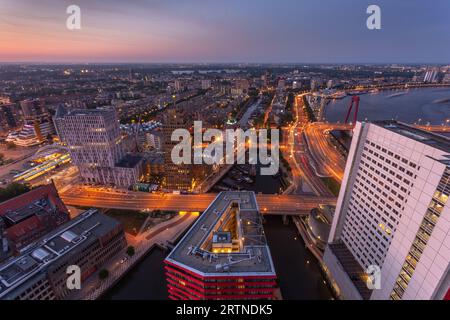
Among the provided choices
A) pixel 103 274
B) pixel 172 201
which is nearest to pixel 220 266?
pixel 103 274

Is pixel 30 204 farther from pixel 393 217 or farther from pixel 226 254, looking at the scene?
pixel 393 217

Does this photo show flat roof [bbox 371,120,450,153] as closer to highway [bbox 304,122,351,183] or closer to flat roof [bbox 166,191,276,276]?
flat roof [bbox 166,191,276,276]

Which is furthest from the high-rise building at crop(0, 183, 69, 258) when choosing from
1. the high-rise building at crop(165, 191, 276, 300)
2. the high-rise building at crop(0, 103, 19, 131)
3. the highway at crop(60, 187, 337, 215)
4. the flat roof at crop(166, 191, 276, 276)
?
the high-rise building at crop(0, 103, 19, 131)

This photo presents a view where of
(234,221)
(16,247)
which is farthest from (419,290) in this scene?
(16,247)

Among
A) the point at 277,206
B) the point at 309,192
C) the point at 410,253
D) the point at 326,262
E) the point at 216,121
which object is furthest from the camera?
the point at 216,121

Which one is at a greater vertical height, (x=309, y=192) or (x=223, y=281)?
(x=223, y=281)

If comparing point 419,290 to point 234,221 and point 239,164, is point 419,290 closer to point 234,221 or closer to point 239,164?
point 234,221
